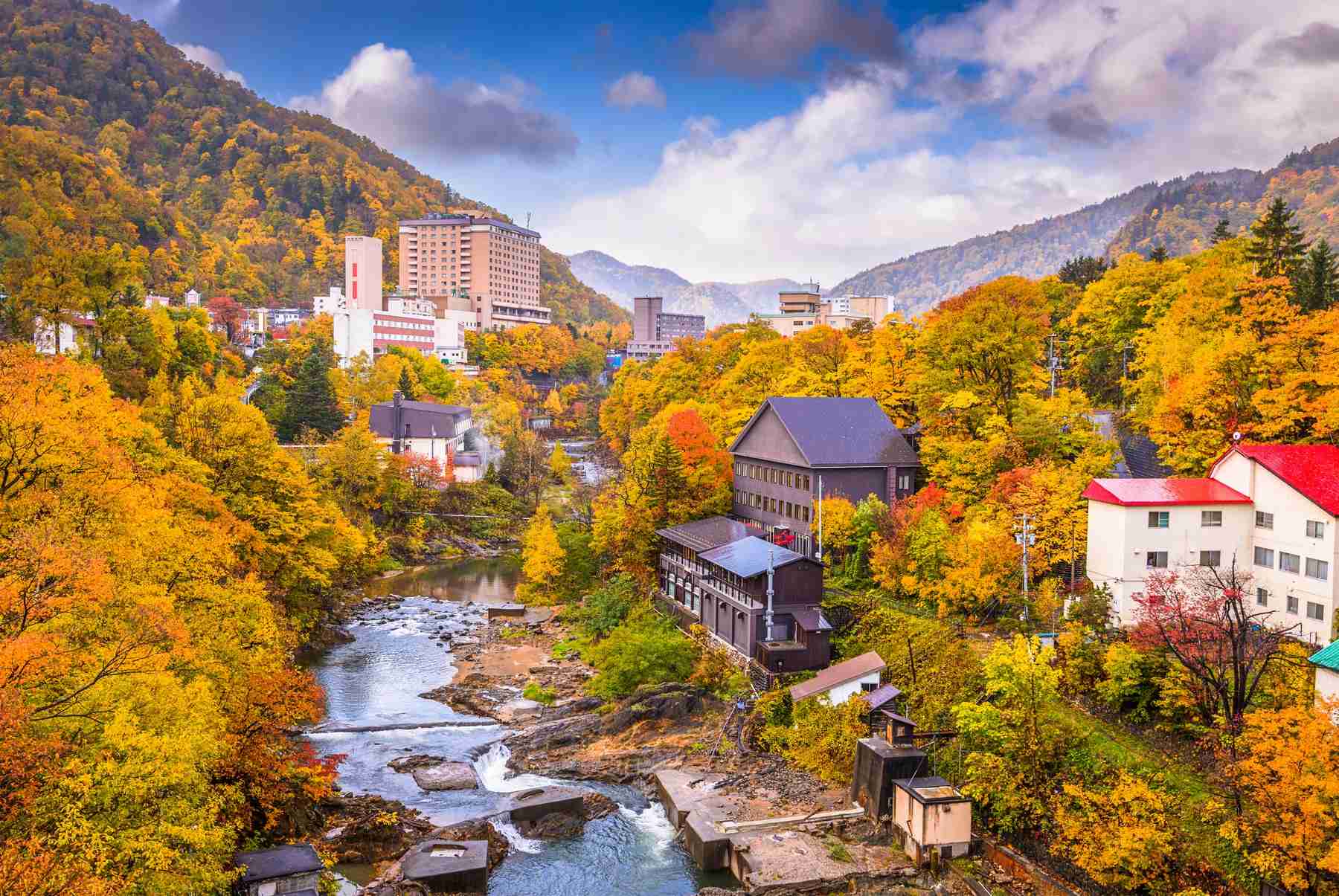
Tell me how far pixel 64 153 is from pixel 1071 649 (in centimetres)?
8357

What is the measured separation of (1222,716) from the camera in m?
18.9

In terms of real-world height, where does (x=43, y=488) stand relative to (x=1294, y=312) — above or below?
below

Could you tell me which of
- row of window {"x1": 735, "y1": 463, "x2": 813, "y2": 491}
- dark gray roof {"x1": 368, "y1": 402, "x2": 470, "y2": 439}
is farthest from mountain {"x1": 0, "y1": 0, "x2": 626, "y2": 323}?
row of window {"x1": 735, "y1": 463, "x2": 813, "y2": 491}

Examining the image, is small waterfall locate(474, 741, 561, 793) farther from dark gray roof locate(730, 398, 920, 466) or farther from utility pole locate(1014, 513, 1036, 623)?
dark gray roof locate(730, 398, 920, 466)

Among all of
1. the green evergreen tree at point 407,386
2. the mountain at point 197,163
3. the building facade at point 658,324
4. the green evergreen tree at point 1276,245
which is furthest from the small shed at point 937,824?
the building facade at point 658,324

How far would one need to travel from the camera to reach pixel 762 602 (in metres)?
30.6

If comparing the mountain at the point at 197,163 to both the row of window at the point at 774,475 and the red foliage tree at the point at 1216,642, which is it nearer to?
the row of window at the point at 774,475

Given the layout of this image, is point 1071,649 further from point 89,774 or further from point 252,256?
point 252,256

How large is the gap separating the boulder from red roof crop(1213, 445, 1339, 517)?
22.0 m

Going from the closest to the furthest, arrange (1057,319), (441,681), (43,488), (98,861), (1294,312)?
(98,861) < (43,488) < (1294,312) < (441,681) < (1057,319)

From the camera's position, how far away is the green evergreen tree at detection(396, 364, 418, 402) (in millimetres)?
79875

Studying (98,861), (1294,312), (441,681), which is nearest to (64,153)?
(441,681)

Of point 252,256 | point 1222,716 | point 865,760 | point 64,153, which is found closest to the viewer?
point 1222,716

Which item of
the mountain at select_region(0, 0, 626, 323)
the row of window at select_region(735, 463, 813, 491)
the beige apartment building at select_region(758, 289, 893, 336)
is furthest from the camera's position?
the beige apartment building at select_region(758, 289, 893, 336)
